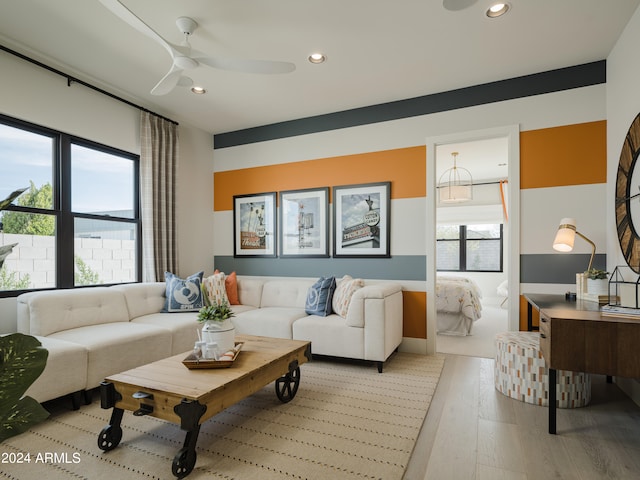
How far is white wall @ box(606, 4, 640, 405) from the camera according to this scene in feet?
8.56

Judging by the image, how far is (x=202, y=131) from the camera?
512 cm

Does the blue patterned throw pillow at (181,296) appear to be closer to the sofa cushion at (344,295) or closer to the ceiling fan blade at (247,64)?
the sofa cushion at (344,295)

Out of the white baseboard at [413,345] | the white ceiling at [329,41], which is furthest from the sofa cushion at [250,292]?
the white ceiling at [329,41]

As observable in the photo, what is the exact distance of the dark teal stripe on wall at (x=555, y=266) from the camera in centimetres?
331

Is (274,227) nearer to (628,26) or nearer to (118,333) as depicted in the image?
(118,333)

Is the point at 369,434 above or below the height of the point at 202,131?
below

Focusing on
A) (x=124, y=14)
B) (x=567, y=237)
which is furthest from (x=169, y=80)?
(x=567, y=237)

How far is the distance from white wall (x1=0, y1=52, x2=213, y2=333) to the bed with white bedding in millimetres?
3345

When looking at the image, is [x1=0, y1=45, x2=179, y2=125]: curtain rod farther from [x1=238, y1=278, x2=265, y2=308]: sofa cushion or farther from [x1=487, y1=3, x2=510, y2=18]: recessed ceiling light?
[x1=487, y1=3, x2=510, y2=18]: recessed ceiling light

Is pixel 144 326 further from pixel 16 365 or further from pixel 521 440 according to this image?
pixel 521 440

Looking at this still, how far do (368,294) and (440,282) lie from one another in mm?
2411

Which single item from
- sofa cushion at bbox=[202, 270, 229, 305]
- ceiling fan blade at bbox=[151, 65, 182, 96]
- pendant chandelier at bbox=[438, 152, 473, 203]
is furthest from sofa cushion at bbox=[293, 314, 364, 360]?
pendant chandelier at bbox=[438, 152, 473, 203]

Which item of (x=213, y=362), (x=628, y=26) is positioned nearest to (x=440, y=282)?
(x=628, y=26)

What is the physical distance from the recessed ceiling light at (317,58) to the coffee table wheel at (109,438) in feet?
10.2
